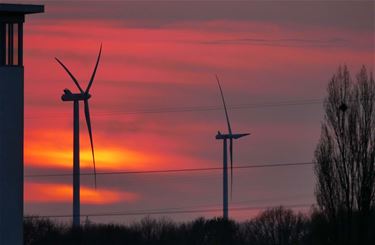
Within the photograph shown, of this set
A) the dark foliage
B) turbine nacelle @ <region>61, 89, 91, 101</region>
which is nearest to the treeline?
the dark foliage

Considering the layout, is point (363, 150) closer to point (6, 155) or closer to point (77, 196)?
point (77, 196)

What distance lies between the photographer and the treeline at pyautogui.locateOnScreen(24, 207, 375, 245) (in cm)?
16350

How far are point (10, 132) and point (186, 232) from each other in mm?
98074

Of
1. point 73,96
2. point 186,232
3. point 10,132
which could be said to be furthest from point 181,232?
point 10,132

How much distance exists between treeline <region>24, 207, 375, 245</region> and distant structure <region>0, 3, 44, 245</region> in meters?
72.2

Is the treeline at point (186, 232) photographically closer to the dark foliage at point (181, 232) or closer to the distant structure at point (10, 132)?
the dark foliage at point (181, 232)

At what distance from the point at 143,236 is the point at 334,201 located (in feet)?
240

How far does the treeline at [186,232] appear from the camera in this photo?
16350cm

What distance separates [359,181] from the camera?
10456 cm

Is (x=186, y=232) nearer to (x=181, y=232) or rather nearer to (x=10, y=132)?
(x=181, y=232)

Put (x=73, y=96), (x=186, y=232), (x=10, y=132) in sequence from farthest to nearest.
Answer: (x=186, y=232) → (x=73, y=96) → (x=10, y=132)

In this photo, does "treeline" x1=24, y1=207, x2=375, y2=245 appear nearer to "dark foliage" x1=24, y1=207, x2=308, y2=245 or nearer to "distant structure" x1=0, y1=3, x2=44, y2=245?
"dark foliage" x1=24, y1=207, x2=308, y2=245

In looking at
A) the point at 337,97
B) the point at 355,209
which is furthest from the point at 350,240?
the point at 337,97

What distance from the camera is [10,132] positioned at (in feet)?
275
